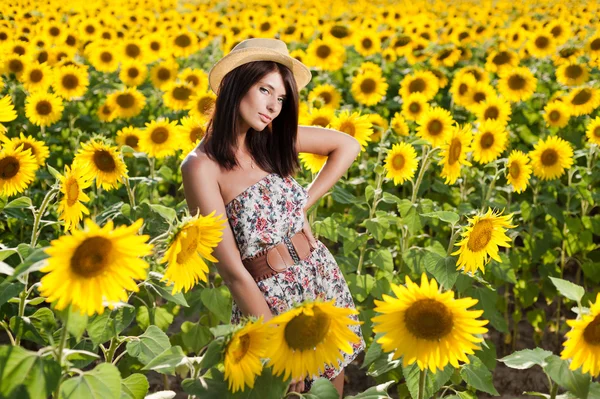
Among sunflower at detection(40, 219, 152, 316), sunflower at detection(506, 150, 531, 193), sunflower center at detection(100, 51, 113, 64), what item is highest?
sunflower center at detection(100, 51, 113, 64)

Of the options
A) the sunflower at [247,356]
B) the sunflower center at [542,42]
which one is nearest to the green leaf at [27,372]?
the sunflower at [247,356]

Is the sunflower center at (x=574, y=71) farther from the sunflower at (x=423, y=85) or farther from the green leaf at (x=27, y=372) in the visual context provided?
the green leaf at (x=27, y=372)

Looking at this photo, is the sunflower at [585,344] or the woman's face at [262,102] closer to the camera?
the sunflower at [585,344]

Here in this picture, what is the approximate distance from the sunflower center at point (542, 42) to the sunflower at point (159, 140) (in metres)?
4.58

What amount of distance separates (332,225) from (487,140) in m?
1.13

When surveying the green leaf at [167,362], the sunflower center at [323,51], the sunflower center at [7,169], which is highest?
the sunflower center at [7,169]

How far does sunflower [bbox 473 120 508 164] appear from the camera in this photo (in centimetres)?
381

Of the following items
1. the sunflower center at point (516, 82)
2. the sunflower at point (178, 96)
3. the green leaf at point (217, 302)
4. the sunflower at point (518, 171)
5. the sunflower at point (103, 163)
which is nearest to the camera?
the sunflower at point (103, 163)

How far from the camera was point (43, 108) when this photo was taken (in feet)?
15.8

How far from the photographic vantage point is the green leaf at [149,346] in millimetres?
2027

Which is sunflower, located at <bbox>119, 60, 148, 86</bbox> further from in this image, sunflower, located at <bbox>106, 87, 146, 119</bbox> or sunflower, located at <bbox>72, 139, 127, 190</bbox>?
sunflower, located at <bbox>72, 139, 127, 190</bbox>

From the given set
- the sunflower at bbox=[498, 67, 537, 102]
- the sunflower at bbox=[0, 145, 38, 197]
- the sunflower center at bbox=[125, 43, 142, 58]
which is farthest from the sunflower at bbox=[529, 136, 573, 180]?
the sunflower center at bbox=[125, 43, 142, 58]

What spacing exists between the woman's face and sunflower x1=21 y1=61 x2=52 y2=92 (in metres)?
3.49

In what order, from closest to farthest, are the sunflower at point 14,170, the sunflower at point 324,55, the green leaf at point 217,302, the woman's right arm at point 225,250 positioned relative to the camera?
the woman's right arm at point 225,250 < the sunflower at point 14,170 < the green leaf at point 217,302 < the sunflower at point 324,55
